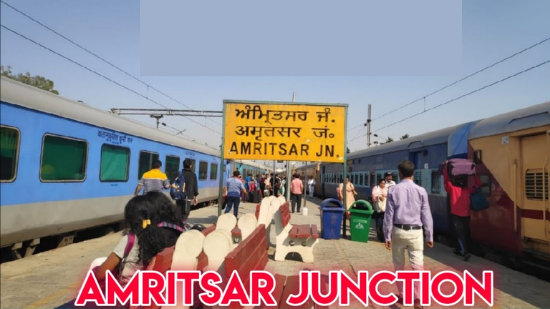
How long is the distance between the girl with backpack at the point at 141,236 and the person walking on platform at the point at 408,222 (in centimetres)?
276

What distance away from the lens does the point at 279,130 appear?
10.0 m

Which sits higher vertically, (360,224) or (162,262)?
(162,262)

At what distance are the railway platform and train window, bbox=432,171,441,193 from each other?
1.84 meters

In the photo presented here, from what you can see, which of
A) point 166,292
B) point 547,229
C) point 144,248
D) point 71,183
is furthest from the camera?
point 547,229

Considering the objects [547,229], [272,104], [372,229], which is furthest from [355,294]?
[372,229]

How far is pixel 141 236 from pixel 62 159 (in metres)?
2.80

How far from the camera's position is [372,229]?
42.4 ft

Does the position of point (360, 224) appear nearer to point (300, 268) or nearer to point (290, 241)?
point (290, 241)

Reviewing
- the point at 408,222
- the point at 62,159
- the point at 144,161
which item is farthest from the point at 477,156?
the point at 144,161

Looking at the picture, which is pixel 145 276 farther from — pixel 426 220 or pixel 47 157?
pixel 426 220

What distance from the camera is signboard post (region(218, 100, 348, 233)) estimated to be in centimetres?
1001

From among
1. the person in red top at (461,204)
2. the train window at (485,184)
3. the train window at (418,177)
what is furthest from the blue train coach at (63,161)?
the train window at (418,177)

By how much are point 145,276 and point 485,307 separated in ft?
13.2

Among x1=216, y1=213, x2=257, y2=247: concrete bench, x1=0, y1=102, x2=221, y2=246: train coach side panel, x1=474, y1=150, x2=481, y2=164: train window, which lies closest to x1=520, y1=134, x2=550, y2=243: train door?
x1=474, y1=150, x2=481, y2=164: train window
